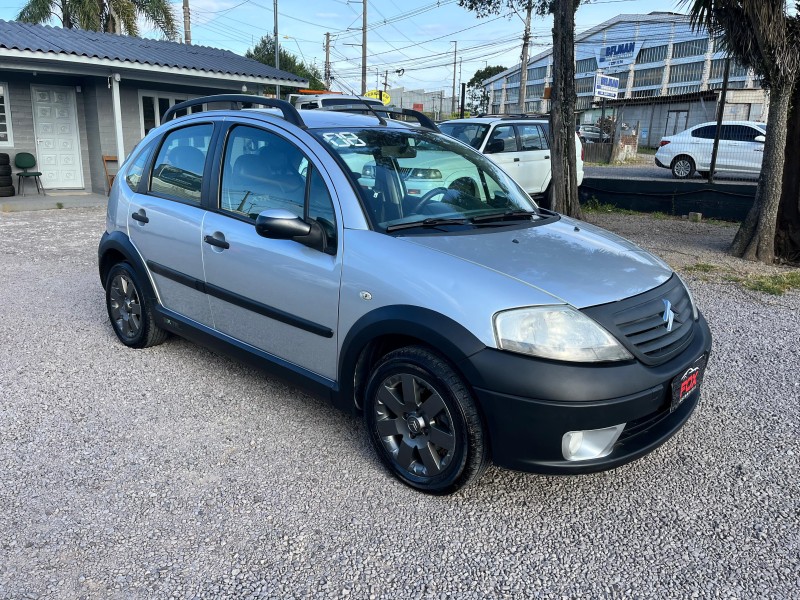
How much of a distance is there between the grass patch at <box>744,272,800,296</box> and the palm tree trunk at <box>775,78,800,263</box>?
716mm

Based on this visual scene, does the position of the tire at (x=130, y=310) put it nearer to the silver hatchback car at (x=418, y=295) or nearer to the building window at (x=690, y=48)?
the silver hatchback car at (x=418, y=295)

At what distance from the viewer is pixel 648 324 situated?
9.14 feet

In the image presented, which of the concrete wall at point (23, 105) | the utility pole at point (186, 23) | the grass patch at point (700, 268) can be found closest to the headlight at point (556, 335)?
the grass patch at point (700, 268)

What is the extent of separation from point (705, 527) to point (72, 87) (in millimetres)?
16083

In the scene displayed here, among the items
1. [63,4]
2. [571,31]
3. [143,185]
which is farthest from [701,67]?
[143,185]

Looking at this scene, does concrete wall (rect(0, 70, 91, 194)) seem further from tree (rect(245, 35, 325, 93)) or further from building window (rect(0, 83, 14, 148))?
tree (rect(245, 35, 325, 93))

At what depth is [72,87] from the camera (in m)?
14.8

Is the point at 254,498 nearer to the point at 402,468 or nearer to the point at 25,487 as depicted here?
the point at 402,468

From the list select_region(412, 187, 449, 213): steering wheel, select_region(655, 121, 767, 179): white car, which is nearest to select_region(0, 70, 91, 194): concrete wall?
select_region(412, 187, 449, 213): steering wheel

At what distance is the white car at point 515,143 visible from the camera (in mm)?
11078

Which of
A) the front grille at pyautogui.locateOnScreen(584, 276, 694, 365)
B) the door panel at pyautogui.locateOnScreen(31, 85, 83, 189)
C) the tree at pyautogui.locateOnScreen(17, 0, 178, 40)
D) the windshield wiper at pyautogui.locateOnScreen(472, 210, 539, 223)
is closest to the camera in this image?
the front grille at pyautogui.locateOnScreen(584, 276, 694, 365)

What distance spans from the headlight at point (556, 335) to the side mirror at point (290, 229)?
1.03 m

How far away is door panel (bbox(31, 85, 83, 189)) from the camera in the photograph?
14.3 meters

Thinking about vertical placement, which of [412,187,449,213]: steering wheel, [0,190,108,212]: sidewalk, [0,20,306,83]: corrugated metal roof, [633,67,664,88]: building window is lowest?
[0,190,108,212]: sidewalk
